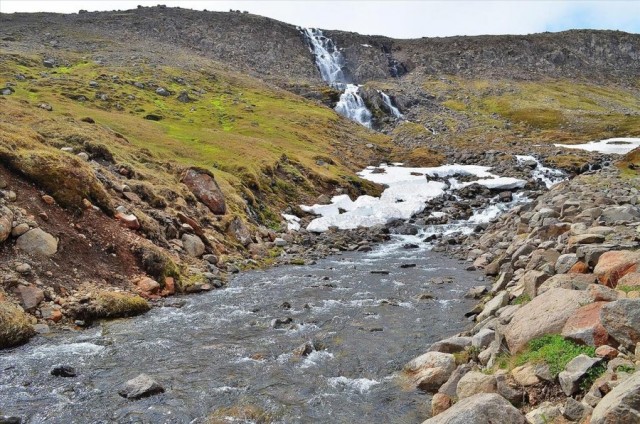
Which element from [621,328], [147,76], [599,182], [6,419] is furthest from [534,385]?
[147,76]

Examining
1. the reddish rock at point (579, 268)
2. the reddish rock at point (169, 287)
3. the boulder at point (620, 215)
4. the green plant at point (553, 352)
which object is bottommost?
the reddish rock at point (169, 287)

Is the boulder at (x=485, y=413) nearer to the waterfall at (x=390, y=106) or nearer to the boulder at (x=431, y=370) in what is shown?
the boulder at (x=431, y=370)

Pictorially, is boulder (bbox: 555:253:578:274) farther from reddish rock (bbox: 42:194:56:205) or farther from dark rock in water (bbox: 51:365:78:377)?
reddish rock (bbox: 42:194:56:205)

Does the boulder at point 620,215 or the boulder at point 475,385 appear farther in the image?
the boulder at point 620,215

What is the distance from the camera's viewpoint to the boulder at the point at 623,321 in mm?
9203

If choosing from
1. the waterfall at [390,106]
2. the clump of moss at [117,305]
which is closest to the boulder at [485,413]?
the clump of moss at [117,305]

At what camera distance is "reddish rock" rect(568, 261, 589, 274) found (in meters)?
15.5

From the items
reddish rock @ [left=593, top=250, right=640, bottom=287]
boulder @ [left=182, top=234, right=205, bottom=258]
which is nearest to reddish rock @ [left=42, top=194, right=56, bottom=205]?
boulder @ [left=182, top=234, right=205, bottom=258]

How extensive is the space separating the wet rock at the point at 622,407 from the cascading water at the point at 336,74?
97.4 metres

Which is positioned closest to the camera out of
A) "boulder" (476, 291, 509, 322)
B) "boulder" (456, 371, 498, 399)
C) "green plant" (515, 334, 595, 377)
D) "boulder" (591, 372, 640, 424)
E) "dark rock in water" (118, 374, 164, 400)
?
"boulder" (591, 372, 640, 424)

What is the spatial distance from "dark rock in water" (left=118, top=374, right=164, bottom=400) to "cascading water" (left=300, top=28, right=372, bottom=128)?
93.1 m

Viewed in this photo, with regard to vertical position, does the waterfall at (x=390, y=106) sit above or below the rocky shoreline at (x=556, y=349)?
above

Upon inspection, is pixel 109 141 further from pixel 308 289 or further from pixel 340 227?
pixel 308 289

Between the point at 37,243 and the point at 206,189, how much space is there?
629 inches
